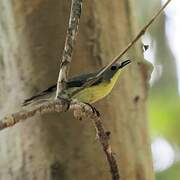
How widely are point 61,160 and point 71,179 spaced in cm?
2

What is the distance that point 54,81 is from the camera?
627 millimetres

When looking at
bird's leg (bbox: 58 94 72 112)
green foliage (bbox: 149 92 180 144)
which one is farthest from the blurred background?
bird's leg (bbox: 58 94 72 112)

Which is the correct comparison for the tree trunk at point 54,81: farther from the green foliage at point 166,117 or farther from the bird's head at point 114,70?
the green foliage at point 166,117

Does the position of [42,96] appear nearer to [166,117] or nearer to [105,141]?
[105,141]

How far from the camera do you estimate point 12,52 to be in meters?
0.65

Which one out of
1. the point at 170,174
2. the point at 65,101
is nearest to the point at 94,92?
the point at 65,101

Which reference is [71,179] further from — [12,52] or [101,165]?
[12,52]

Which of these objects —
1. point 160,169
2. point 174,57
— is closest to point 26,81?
point 160,169

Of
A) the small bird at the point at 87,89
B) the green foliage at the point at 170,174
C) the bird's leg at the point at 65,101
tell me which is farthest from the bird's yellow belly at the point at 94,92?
the green foliage at the point at 170,174

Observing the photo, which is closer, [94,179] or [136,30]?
[94,179]

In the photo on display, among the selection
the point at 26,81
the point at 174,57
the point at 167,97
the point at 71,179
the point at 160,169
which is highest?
the point at 174,57

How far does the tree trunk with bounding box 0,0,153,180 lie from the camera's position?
61 cm

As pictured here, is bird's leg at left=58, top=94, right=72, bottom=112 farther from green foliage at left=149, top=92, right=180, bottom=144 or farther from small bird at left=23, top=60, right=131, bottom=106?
green foliage at left=149, top=92, right=180, bottom=144

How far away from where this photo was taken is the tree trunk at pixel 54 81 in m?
0.61
